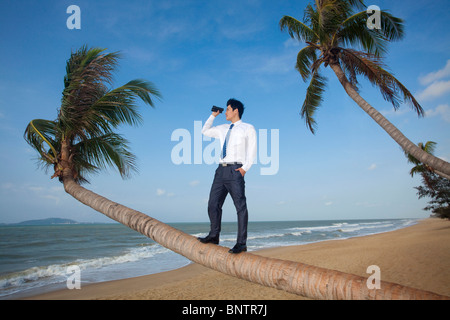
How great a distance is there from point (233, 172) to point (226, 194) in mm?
366

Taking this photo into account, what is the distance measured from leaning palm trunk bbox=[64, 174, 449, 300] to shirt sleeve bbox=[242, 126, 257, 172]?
103 centimetres

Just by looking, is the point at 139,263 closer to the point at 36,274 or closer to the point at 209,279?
the point at 36,274

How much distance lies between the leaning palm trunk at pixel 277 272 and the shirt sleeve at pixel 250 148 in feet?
3.38

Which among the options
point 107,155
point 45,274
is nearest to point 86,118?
point 107,155

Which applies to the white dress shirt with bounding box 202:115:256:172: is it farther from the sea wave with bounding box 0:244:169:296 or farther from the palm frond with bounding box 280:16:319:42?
the sea wave with bounding box 0:244:169:296

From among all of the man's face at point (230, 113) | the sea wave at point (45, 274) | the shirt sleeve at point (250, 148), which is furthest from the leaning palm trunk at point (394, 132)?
the sea wave at point (45, 274)

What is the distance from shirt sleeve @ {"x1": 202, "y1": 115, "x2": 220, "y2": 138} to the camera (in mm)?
3621

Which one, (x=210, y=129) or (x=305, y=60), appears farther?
(x=305, y=60)

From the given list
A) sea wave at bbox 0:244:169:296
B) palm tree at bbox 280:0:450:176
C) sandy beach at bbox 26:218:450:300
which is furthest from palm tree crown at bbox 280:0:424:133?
sea wave at bbox 0:244:169:296

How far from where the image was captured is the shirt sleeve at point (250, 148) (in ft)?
10.4

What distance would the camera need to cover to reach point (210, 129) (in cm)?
364

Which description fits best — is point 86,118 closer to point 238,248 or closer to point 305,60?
point 238,248

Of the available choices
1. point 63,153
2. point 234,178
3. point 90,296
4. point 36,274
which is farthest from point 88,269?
point 234,178
